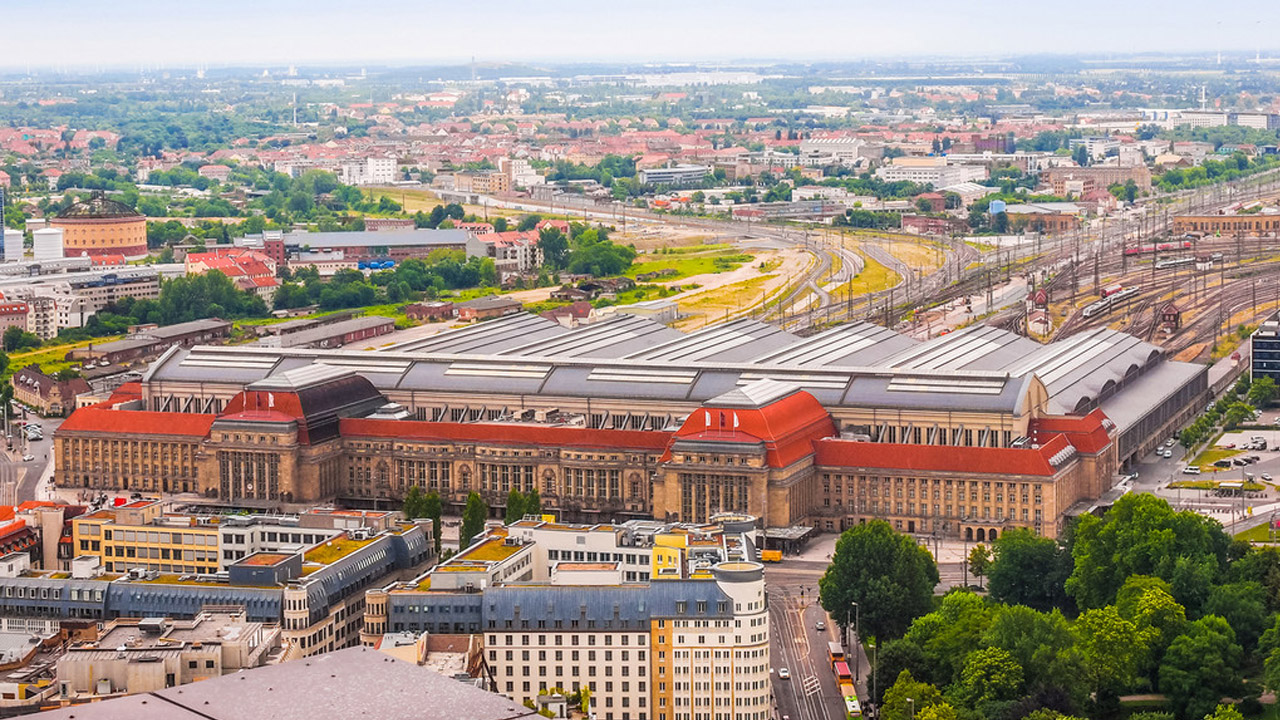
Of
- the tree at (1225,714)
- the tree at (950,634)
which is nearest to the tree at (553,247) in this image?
the tree at (950,634)

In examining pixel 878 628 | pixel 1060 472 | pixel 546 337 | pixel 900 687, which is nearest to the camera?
pixel 900 687

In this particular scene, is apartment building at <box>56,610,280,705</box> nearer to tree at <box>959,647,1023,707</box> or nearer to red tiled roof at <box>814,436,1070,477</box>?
tree at <box>959,647,1023,707</box>

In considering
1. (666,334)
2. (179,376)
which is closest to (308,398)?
(179,376)

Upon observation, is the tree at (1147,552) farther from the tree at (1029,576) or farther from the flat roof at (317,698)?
the flat roof at (317,698)

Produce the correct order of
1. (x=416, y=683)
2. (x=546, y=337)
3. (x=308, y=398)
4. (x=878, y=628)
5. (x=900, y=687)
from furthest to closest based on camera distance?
(x=546, y=337)
(x=308, y=398)
(x=878, y=628)
(x=900, y=687)
(x=416, y=683)

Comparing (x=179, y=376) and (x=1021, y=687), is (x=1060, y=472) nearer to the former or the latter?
(x=1021, y=687)

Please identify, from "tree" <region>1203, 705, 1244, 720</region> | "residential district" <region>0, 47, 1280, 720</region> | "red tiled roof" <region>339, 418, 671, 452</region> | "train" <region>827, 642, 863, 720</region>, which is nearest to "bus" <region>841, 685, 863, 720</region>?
"train" <region>827, 642, 863, 720</region>
